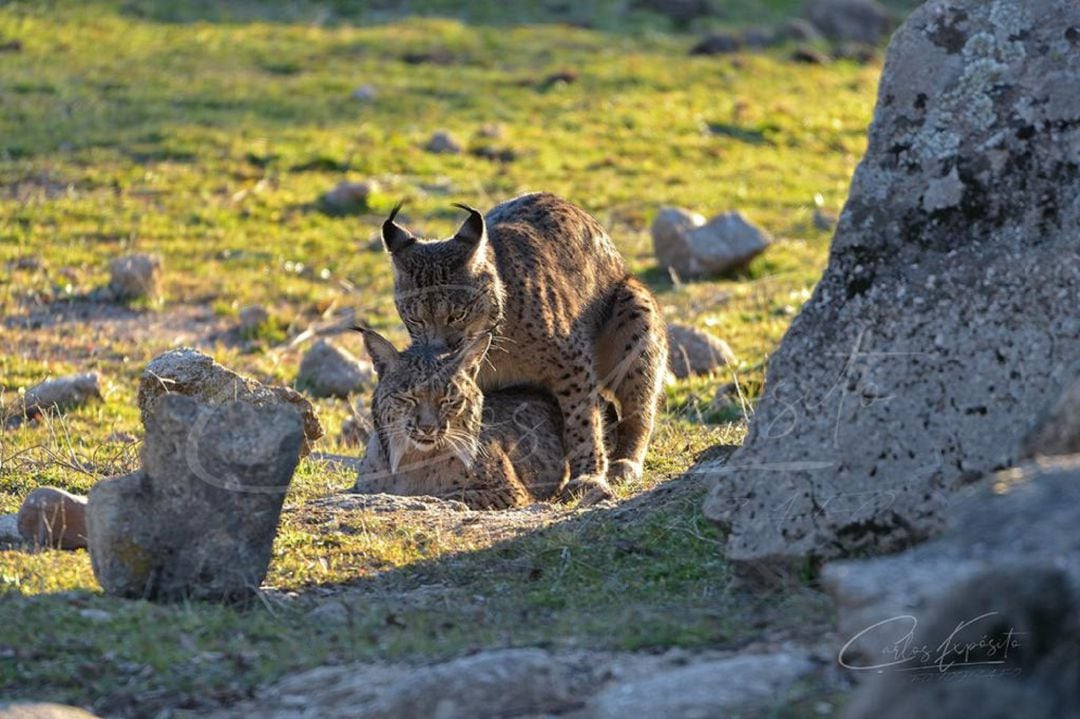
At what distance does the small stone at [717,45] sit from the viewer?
25.4 m

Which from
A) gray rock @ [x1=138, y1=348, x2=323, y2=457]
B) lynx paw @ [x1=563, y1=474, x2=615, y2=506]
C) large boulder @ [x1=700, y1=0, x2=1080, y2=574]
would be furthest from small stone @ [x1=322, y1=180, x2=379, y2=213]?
large boulder @ [x1=700, y1=0, x2=1080, y2=574]

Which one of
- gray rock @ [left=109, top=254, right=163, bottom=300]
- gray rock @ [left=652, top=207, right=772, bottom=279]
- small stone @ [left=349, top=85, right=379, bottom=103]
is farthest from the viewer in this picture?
small stone @ [left=349, top=85, right=379, bottom=103]

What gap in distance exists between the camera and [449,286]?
30.6ft

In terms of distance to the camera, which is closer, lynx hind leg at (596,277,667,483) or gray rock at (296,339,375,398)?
lynx hind leg at (596,277,667,483)

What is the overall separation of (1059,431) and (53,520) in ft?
14.8

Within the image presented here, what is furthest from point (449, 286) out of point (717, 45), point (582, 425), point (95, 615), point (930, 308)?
Result: point (717, 45)

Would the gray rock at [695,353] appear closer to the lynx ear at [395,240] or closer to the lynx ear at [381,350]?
→ the lynx ear at [395,240]

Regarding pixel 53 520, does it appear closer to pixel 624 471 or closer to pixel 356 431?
pixel 624 471

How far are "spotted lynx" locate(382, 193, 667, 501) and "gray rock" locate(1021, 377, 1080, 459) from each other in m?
3.86

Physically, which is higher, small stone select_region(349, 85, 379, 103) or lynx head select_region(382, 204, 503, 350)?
small stone select_region(349, 85, 379, 103)

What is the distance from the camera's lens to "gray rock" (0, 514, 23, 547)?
7469 mm

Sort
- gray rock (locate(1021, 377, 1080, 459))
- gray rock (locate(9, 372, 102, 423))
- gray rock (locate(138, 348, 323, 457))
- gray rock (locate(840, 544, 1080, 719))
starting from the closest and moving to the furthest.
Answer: gray rock (locate(840, 544, 1080, 719)) < gray rock (locate(1021, 377, 1080, 459)) < gray rock (locate(138, 348, 323, 457)) < gray rock (locate(9, 372, 102, 423))

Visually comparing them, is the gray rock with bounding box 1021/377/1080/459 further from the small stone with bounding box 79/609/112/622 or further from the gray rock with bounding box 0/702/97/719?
the small stone with bounding box 79/609/112/622

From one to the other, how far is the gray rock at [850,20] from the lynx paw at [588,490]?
20.0 m
